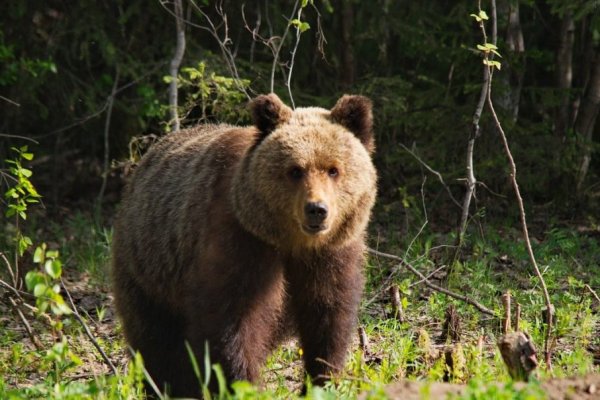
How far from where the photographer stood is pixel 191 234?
6051 mm

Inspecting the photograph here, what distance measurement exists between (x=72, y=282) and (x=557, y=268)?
4.50 metres

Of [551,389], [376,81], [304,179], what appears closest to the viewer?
[551,389]

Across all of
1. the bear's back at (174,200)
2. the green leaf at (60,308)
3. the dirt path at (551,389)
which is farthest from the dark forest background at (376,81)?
the dirt path at (551,389)

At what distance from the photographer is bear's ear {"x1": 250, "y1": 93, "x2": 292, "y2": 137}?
19.3ft

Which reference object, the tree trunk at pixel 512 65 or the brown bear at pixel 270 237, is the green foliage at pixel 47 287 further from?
the tree trunk at pixel 512 65

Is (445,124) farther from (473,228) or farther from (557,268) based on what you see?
(557,268)

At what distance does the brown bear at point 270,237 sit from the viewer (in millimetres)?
5605

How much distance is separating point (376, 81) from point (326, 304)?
17.1ft

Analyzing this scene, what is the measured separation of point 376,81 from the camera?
421 inches

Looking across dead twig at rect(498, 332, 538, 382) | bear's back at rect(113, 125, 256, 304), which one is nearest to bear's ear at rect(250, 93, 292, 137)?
bear's back at rect(113, 125, 256, 304)

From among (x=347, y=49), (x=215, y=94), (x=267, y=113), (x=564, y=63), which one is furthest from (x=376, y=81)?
(x=267, y=113)

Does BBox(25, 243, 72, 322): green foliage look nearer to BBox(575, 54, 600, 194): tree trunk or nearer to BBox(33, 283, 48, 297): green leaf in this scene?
BBox(33, 283, 48, 297): green leaf

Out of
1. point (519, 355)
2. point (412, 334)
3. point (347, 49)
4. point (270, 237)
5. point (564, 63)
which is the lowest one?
point (412, 334)

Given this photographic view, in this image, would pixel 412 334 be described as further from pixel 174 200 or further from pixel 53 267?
pixel 53 267
